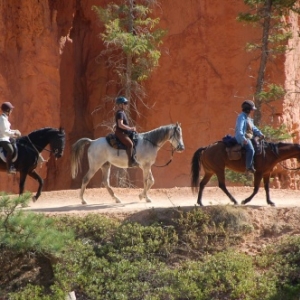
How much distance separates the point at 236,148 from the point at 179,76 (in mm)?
11406

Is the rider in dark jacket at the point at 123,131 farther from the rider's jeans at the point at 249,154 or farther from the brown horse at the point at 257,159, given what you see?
the rider's jeans at the point at 249,154

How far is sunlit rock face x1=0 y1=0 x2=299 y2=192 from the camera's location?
2753cm

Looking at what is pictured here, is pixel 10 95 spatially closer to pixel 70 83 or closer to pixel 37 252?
pixel 70 83

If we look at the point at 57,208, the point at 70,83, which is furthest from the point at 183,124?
the point at 57,208

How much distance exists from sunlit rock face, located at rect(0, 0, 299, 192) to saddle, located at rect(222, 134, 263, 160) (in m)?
9.63

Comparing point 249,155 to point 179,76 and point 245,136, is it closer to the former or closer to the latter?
point 245,136

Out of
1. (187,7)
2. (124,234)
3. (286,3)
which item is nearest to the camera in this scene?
(124,234)

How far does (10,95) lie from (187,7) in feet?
24.2

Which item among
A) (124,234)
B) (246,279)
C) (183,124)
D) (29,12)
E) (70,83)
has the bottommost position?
(246,279)

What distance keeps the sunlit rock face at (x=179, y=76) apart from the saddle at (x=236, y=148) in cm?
963

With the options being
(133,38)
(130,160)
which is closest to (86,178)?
(130,160)

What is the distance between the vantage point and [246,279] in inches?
577

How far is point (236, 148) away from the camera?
17266 millimetres

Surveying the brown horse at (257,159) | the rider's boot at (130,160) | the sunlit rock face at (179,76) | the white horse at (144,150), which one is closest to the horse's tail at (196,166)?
the brown horse at (257,159)
